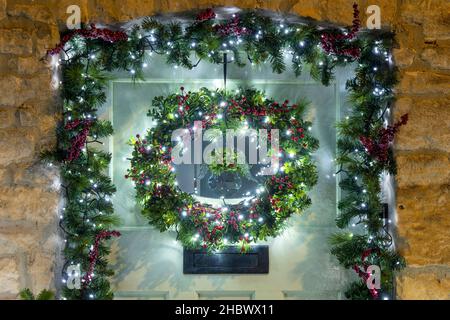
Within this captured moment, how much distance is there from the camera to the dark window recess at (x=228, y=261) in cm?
340

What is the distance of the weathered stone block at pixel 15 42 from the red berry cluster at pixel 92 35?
5.5 inches

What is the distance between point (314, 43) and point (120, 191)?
155 cm

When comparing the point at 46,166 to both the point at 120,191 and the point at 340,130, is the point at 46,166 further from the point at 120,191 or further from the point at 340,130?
the point at 340,130

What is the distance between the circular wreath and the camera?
10.1 ft

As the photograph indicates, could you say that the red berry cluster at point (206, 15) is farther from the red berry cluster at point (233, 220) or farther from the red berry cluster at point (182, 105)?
the red berry cluster at point (233, 220)

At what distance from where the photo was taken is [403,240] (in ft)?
9.73

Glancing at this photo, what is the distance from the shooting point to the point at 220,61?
3.17 meters

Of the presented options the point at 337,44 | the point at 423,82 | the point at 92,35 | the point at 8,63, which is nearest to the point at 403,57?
the point at 423,82

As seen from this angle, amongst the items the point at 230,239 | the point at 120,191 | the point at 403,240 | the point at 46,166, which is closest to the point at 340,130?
the point at 403,240

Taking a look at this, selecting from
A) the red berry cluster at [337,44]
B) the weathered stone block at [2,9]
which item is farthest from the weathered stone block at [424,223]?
the weathered stone block at [2,9]

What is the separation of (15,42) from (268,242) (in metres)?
1.96

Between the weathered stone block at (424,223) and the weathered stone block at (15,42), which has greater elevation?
the weathered stone block at (15,42)

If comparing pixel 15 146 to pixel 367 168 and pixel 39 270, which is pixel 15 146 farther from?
pixel 367 168

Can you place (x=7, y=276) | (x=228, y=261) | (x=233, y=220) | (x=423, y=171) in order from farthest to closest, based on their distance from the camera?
(x=228, y=261) < (x=233, y=220) < (x=423, y=171) < (x=7, y=276)
